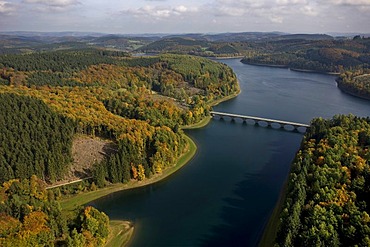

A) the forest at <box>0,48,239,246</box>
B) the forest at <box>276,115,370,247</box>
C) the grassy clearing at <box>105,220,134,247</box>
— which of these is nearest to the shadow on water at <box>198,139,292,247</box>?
the forest at <box>276,115,370,247</box>

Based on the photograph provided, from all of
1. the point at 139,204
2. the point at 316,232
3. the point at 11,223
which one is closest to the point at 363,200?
the point at 316,232

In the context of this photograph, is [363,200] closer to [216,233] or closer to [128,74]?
[216,233]

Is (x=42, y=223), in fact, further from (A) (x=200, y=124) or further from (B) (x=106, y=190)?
(A) (x=200, y=124)

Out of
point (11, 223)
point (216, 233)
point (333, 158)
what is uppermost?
point (333, 158)

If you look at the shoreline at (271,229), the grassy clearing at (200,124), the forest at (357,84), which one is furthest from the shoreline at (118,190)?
the forest at (357,84)

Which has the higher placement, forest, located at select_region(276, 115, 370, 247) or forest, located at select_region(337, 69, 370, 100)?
forest, located at select_region(337, 69, 370, 100)

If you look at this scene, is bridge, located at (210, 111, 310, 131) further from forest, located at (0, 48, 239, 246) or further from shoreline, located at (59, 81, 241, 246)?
shoreline, located at (59, 81, 241, 246)

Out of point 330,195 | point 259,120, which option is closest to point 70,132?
point 330,195
